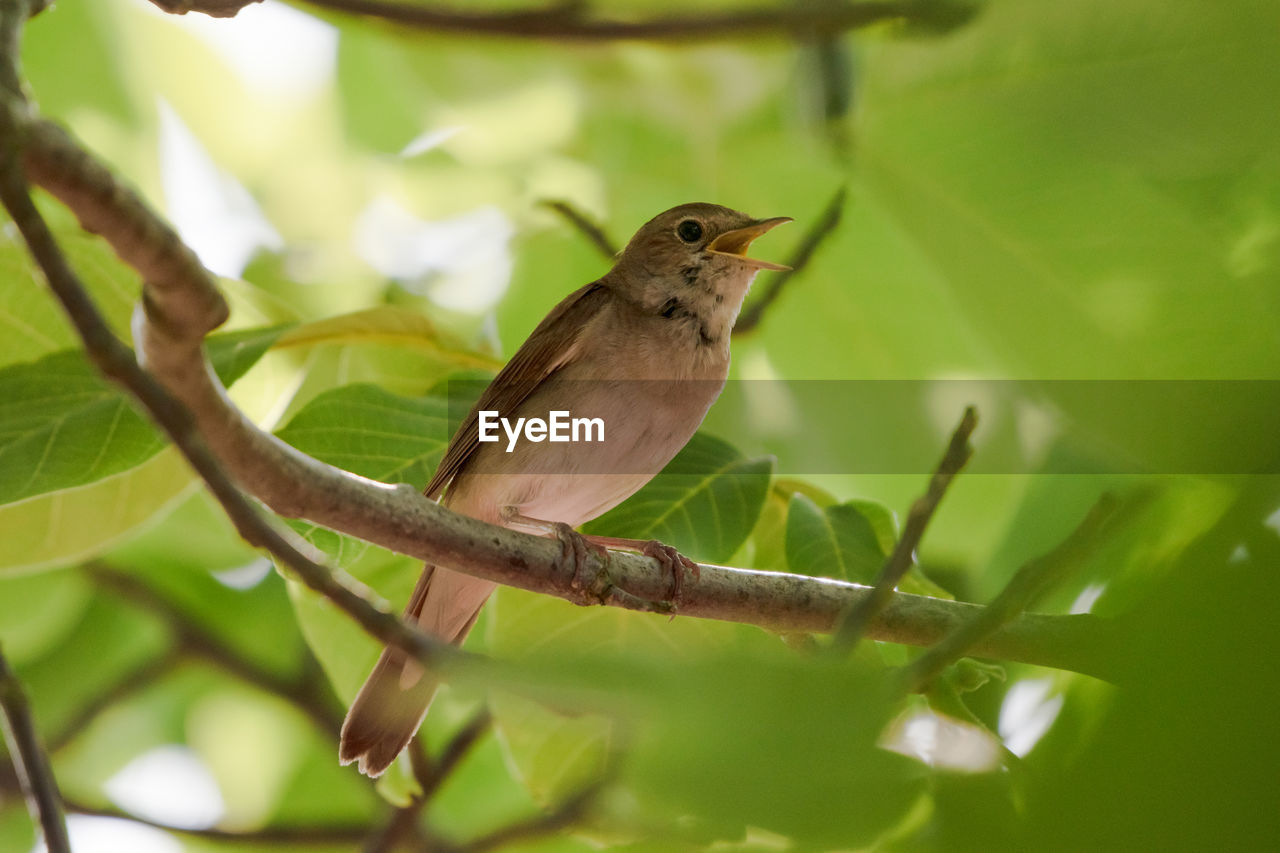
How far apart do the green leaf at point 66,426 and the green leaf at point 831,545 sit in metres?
Answer: 1.04

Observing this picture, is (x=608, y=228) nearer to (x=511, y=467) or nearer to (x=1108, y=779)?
(x=511, y=467)

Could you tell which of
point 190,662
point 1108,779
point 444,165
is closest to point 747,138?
point 444,165

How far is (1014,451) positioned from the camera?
8.55ft

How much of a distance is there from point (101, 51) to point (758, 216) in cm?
178

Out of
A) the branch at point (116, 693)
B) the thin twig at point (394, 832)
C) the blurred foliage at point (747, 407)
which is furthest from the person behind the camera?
the branch at point (116, 693)

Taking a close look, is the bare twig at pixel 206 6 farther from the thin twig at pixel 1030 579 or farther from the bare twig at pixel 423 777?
the bare twig at pixel 423 777

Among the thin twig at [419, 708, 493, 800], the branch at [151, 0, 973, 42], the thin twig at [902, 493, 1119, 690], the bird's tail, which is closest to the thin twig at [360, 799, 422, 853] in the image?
the thin twig at [419, 708, 493, 800]

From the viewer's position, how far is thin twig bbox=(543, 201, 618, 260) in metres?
2.62

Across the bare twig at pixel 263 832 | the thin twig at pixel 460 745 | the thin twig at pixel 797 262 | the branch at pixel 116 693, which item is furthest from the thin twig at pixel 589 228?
the branch at pixel 116 693

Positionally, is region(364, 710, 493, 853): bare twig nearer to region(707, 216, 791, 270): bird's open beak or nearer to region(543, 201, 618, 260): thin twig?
region(543, 201, 618, 260): thin twig

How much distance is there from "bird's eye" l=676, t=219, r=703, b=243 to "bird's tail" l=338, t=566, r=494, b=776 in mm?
1001

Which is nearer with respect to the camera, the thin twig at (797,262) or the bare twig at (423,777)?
the thin twig at (797,262)

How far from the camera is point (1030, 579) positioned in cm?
117

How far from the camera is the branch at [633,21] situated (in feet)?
5.78
